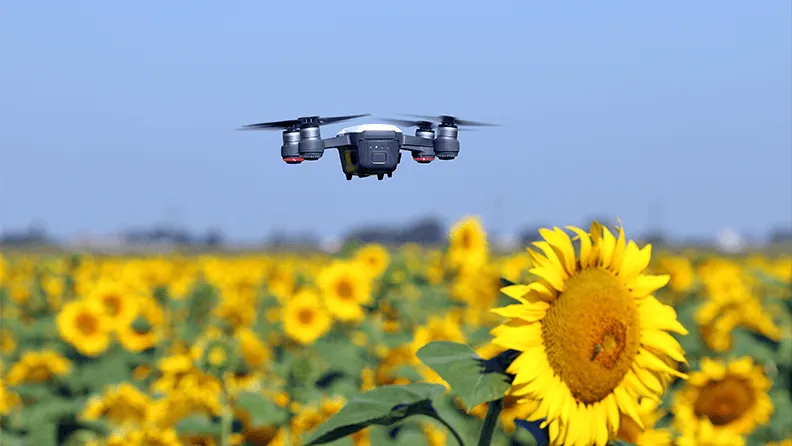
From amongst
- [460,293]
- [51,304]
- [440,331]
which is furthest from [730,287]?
[51,304]

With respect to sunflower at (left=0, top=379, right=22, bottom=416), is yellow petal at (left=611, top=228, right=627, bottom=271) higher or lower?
higher

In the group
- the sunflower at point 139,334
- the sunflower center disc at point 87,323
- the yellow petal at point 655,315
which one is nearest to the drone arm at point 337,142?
the yellow petal at point 655,315

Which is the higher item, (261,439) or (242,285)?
(261,439)

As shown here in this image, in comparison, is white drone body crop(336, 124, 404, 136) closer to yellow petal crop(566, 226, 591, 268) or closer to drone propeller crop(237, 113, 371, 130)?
drone propeller crop(237, 113, 371, 130)

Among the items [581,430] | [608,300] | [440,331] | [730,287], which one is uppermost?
[608,300]

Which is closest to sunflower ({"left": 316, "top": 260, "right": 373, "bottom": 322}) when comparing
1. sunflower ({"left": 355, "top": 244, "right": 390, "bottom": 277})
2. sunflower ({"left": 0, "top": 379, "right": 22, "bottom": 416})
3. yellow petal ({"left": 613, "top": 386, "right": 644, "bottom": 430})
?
sunflower ({"left": 355, "top": 244, "right": 390, "bottom": 277})

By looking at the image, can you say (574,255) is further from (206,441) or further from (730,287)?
(730,287)
